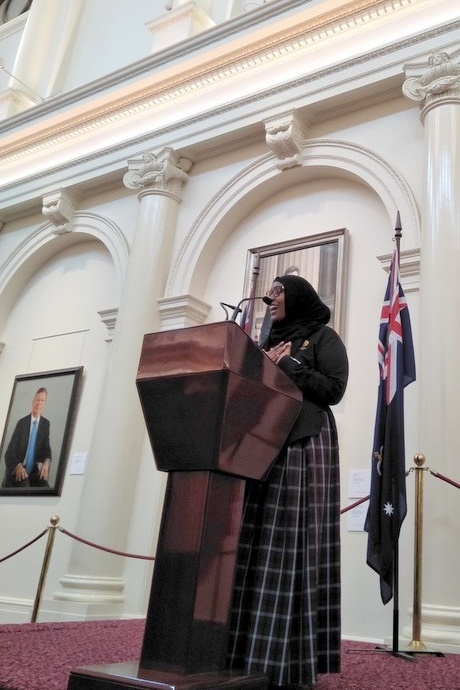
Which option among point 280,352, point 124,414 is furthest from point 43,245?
point 280,352

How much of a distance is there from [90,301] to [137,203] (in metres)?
1.32

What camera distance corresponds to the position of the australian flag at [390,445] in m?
3.84

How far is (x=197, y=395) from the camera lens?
6.32 ft

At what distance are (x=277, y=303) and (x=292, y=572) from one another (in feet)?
3.19

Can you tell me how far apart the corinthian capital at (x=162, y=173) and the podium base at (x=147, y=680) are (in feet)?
20.4

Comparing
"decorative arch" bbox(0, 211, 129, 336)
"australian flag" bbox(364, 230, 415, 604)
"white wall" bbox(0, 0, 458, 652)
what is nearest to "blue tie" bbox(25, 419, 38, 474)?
"white wall" bbox(0, 0, 458, 652)

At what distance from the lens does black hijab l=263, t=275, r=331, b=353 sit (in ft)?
8.45

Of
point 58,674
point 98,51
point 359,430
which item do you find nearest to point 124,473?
point 359,430

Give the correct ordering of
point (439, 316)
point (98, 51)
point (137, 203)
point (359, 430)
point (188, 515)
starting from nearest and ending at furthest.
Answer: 1. point (188, 515)
2. point (439, 316)
3. point (359, 430)
4. point (137, 203)
5. point (98, 51)

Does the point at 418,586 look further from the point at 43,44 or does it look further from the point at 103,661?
the point at 43,44

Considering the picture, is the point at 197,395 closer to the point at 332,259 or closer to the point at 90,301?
the point at 332,259

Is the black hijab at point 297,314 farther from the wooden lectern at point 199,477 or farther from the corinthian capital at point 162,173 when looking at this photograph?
the corinthian capital at point 162,173

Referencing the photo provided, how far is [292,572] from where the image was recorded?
7.19 ft

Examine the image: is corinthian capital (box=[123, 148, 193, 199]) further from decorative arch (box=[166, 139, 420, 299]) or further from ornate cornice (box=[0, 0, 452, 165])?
ornate cornice (box=[0, 0, 452, 165])
